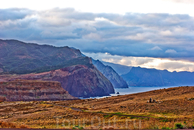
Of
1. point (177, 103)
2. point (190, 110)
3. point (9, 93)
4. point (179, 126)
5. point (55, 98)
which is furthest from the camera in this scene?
point (55, 98)

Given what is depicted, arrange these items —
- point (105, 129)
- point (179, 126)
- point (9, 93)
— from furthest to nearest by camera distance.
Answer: point (9, 93)
point (179, 126)
point (105, 129)

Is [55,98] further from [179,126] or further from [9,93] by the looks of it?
[179,126]

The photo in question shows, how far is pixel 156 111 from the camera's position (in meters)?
43.9

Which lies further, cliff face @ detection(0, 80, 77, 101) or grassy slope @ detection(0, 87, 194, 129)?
cliff face @ detection(0, 80, 77, 101)

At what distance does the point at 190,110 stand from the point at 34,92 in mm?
163185

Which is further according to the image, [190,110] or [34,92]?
[34,92]

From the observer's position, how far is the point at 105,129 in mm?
24344

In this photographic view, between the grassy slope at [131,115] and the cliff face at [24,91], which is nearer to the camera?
the grassy slope at [131,115]

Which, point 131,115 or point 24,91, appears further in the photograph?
point 24,91

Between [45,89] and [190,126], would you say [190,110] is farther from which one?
[45,89]

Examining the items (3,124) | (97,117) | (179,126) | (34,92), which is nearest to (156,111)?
(97,117)

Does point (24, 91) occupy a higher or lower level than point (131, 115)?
lower

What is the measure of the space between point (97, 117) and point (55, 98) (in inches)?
6276

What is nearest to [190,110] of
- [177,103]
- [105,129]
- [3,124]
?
[177,103]
